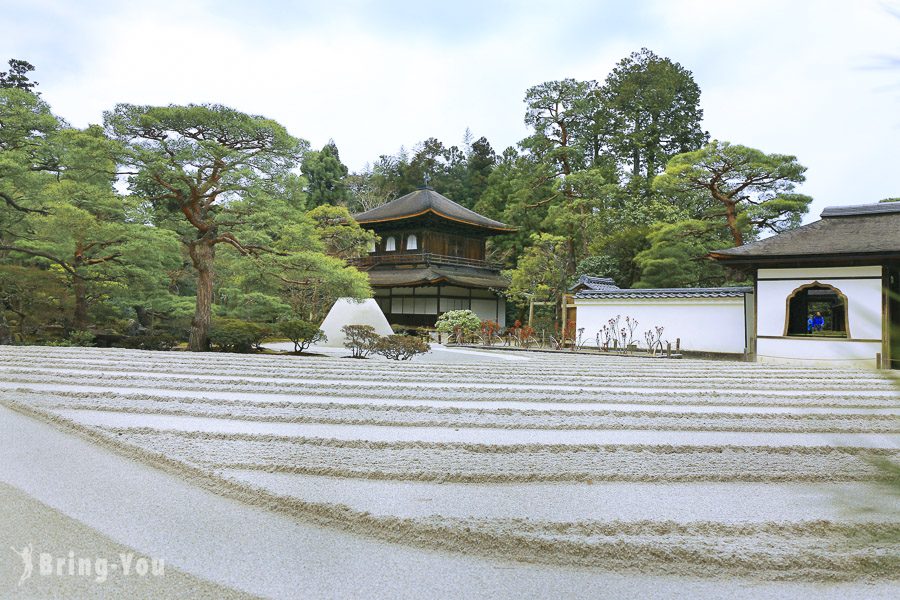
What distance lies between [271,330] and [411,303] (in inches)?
368

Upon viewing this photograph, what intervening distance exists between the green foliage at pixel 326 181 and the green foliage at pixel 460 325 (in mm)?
14971

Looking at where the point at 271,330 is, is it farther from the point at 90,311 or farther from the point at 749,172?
the point at 749,172

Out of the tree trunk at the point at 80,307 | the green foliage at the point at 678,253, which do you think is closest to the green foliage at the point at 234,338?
the tree trunk at the point at 80,307

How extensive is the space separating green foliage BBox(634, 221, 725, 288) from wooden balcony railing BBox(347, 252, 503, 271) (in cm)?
750

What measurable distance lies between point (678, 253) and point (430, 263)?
29.2 feet

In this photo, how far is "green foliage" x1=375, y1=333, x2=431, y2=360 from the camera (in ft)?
34.2

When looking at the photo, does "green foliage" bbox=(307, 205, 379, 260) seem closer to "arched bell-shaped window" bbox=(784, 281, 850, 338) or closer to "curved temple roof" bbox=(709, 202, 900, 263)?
"curved temple roof" bbox=(709, 202, 900, 263)

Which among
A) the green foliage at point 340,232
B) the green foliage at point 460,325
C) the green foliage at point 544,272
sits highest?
the green foliage at point 340,232

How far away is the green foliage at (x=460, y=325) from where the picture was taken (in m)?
16.5

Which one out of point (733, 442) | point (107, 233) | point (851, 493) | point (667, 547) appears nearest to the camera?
point (851, 493)

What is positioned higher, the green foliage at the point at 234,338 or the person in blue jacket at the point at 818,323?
the person in blue jacket at the point at 818,323

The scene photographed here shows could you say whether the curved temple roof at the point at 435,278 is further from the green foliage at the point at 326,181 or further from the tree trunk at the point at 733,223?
the green foliage at the point at 326,181

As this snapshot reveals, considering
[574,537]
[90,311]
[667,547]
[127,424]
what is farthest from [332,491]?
[90,311]

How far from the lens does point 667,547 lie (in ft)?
7.24
